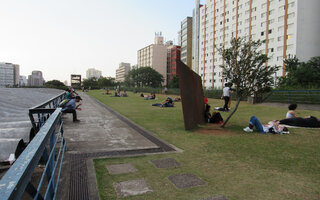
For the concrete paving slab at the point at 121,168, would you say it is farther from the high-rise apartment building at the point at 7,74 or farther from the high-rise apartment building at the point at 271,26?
the high-rise apartment building at the point at 7,74

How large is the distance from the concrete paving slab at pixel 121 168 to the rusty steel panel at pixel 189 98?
11.6 feet

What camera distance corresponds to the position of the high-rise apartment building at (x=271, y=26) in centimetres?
4603

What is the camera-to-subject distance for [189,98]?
7793 mm

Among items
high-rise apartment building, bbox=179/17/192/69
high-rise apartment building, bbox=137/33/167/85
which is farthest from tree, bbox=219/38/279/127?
high-rise apartment building, bbox=137/33/167/85

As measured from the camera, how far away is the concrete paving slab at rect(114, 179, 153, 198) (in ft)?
9.98

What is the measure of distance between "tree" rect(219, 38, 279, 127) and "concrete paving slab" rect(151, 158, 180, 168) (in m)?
4.58

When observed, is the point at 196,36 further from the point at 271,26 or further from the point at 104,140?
the point at 104,140

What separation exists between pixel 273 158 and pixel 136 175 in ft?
10.0

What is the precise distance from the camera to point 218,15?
7262 cm

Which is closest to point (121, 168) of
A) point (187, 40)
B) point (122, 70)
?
point (187, 40)

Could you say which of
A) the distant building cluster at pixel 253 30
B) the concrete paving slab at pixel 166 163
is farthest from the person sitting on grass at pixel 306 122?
the distant building cluster at pixel 253 30

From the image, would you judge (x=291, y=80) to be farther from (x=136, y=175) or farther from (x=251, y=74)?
(x=136, y=175)

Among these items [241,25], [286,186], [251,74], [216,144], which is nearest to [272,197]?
[286,186]

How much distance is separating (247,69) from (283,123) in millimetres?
2884
